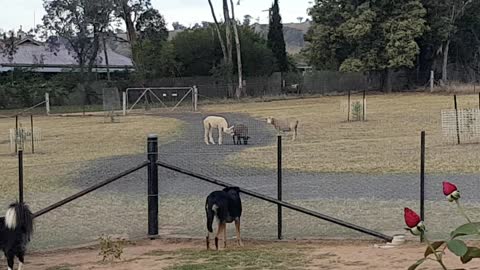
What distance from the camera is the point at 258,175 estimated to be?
693 inches

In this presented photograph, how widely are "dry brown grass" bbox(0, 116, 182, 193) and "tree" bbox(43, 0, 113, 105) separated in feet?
73.6

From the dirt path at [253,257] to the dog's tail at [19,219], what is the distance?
0.71 m

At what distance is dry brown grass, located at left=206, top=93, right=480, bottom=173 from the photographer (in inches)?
736

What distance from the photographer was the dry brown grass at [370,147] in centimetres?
1869

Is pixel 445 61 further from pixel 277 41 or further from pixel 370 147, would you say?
pixel 370 147

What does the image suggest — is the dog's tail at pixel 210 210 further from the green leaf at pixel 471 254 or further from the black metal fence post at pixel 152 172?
the green leaf at pixel 471 254

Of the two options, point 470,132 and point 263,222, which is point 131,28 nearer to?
point 470,132

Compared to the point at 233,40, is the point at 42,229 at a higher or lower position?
lower

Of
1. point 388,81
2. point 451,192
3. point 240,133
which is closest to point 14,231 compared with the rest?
point 451,192

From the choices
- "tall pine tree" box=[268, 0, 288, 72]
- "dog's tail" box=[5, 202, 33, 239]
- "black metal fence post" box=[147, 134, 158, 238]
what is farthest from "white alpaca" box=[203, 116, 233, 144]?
"tall pine tree" box=[268, 0, 288, 72]

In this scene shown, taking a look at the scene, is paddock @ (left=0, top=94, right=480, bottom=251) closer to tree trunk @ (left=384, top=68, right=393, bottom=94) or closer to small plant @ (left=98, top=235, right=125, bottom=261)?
small plant @ (left=98, top=235, right=125, bottom=261)

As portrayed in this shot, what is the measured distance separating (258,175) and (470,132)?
29.1ft

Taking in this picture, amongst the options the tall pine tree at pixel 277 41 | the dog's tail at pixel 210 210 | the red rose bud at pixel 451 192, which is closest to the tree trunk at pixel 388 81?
the tall pine tree at pixel 277 41

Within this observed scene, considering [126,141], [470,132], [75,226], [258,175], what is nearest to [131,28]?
[126,141]
